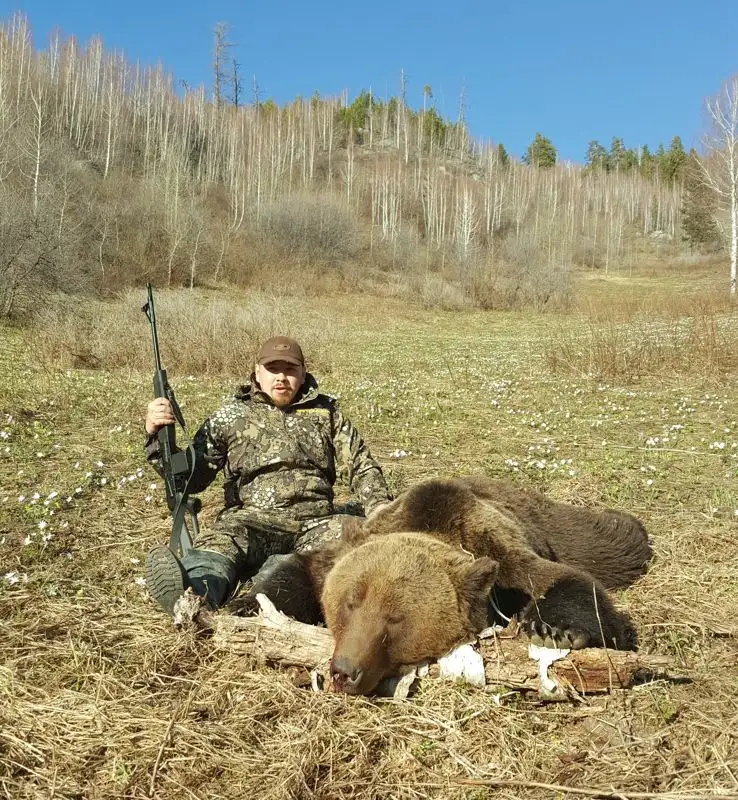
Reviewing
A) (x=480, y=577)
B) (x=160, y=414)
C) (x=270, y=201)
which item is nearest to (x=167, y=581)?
(x=160, y=414)

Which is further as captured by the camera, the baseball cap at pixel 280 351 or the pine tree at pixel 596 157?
the pine tree at pixel 596 157

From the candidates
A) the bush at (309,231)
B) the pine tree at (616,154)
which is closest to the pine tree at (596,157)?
the pine tree at (616,154)

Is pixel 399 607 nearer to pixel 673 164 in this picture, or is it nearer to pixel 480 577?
pixel 480 577

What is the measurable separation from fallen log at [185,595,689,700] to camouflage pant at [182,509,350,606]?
60 cm

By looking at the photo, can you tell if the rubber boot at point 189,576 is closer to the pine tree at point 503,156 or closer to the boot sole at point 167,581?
the boot sole at point 167,581

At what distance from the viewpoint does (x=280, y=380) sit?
14.3ft

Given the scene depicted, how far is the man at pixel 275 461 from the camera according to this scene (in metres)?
3.93

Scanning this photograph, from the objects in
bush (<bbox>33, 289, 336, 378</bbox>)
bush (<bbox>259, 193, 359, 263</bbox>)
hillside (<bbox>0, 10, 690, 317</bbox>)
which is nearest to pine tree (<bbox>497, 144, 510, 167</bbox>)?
hillside (<bbox>0, 10, 690, 317</bbox>)

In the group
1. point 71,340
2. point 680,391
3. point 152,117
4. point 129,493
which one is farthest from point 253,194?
point 129,493

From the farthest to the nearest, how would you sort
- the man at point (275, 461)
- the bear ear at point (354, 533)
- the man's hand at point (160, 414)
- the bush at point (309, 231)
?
the bush at point (309, 231) → the man at point (275, 461) → the man's hand at point (160, 414) → the bear ear at point (354, 533)

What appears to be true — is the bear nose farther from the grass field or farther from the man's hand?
the man's hand

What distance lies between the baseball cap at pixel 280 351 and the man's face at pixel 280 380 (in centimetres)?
7

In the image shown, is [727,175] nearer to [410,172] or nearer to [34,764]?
[410,172]

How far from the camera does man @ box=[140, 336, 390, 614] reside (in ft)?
12.9
